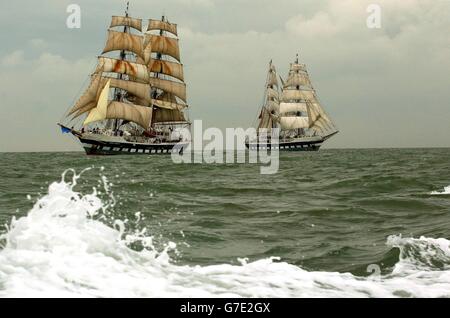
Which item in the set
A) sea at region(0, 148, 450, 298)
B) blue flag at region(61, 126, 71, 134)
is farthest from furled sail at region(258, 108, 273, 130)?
sea at region(0, 148, 450, 298)

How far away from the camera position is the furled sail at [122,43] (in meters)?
93.3

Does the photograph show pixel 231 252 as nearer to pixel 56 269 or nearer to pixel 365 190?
pixel 56 269

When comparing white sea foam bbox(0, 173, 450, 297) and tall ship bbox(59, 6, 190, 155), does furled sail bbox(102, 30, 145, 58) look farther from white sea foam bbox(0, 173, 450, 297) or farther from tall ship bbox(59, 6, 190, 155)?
white sea foam bbox(0, 173, 450, 297)

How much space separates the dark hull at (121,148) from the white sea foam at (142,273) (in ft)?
260

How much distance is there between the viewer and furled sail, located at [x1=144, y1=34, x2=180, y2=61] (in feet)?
340

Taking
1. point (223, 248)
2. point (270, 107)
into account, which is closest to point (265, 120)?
point (270, 107)

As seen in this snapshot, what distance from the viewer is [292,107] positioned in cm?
12138

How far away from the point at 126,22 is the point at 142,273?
95.8 metres

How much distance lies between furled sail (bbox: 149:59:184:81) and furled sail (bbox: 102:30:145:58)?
718 centimetres

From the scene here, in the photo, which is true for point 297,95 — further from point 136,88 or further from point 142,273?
point 142,273

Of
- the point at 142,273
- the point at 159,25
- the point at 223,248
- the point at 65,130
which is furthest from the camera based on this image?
the point at 159,25

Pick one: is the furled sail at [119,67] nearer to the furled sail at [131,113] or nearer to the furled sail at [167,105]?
the furled sail at [131,113]

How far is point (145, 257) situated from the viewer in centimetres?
786
